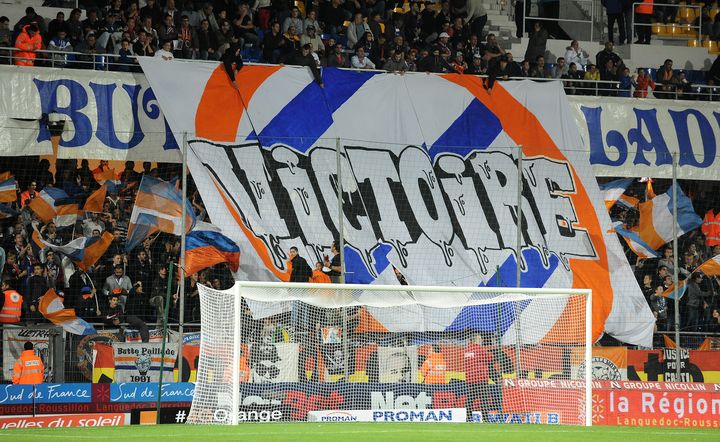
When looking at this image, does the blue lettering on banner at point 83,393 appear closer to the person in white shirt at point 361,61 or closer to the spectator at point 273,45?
the spectator at point 273,45

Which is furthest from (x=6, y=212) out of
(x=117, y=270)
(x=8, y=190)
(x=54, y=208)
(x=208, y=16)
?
(x=208, y=16)

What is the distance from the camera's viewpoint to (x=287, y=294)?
47.3 feet

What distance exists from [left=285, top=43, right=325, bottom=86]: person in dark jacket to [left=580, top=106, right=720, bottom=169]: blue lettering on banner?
16.0 feet

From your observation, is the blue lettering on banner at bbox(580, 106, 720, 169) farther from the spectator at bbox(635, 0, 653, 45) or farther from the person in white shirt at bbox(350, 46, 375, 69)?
the spectator at bbox(635, 0, 653, 45)

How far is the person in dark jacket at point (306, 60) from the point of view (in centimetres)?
1922

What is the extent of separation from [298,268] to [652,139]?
288 inches

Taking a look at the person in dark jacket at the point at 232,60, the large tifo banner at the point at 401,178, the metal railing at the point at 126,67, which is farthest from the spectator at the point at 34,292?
the person in dark jacket at the point at 232,60

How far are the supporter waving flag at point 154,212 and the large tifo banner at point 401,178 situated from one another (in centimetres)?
53

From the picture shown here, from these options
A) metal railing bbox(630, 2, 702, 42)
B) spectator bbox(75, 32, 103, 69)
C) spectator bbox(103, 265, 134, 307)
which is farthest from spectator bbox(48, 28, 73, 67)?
metal railing bbox(630, 2, 702, 42)

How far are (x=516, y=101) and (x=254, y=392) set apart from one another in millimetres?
8150

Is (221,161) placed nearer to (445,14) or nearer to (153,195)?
(153,195)

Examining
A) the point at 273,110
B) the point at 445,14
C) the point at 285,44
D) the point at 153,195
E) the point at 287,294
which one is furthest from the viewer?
the point at 445,14

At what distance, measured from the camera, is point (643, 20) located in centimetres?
2608

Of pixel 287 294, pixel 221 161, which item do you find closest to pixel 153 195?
pixel 221 161
